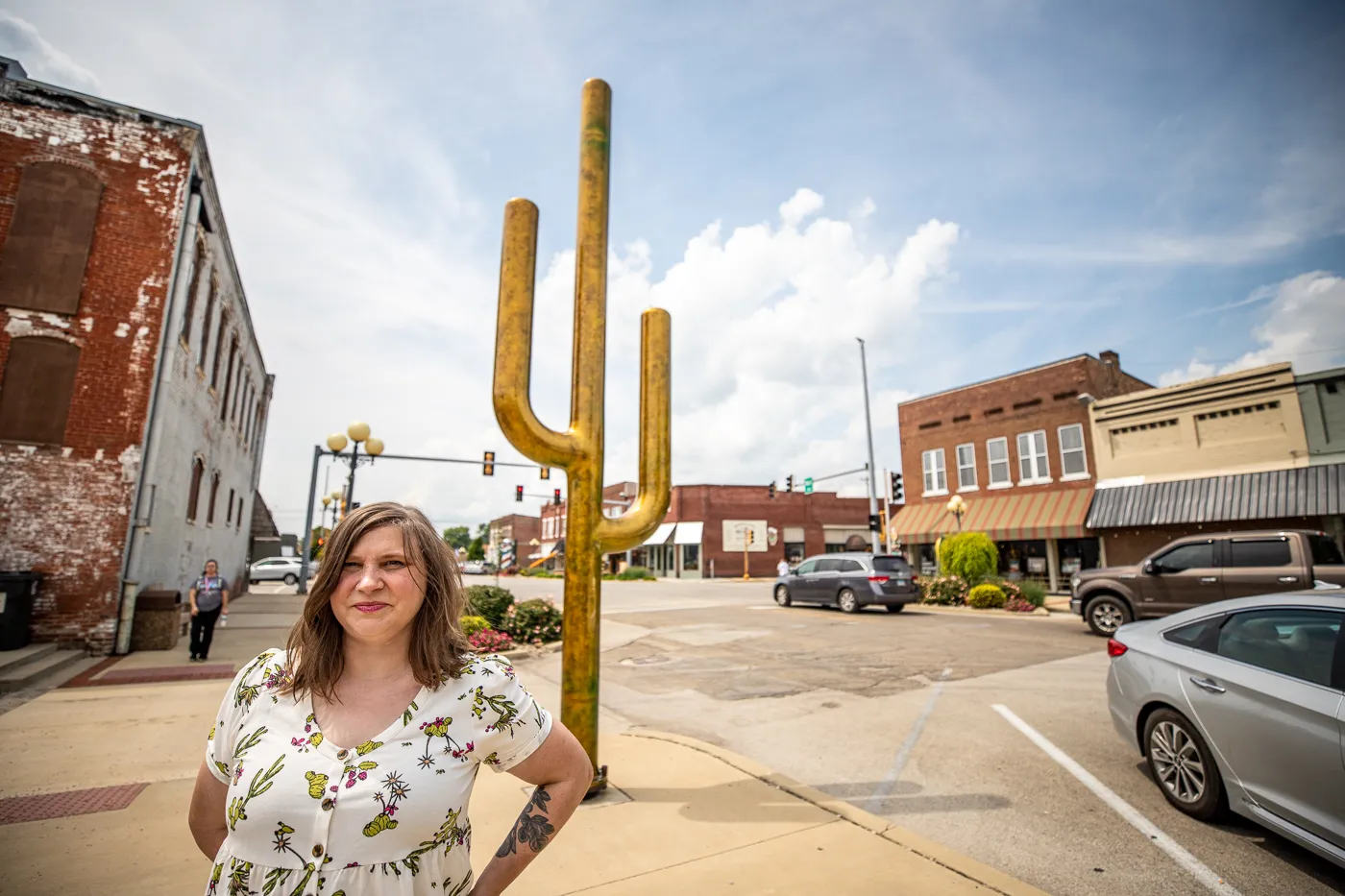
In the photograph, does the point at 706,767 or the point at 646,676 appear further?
the point at 646,676

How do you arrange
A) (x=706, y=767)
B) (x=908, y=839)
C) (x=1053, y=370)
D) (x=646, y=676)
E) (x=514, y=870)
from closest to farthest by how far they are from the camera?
(x=514, y=870) < (x=908, y=839) < (x=706, y=767) < (x=646, y=676) < (x=1053, y=370)

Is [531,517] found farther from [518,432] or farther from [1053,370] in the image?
[518,432]

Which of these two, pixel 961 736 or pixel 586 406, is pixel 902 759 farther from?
pixel 586 406

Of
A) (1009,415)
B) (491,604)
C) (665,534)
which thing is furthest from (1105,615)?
(665,534)

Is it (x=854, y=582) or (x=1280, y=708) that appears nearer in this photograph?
(x=1280, y=708)

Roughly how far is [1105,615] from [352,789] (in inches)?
565

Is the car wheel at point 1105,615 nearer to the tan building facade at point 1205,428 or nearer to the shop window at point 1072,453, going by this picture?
the tan building facade at point 1205,428

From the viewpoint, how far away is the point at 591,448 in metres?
4.43

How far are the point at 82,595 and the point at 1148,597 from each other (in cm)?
1702

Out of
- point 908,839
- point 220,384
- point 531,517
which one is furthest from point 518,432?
point 531,517

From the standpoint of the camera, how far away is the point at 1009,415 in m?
25.6

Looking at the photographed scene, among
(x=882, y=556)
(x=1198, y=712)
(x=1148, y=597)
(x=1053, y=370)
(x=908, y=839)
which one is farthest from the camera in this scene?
(x=1053, y=370)

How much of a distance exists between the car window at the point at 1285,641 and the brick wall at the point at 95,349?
518 inches

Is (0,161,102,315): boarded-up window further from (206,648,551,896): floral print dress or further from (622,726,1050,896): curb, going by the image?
(206,648,551,896): floral print dress
